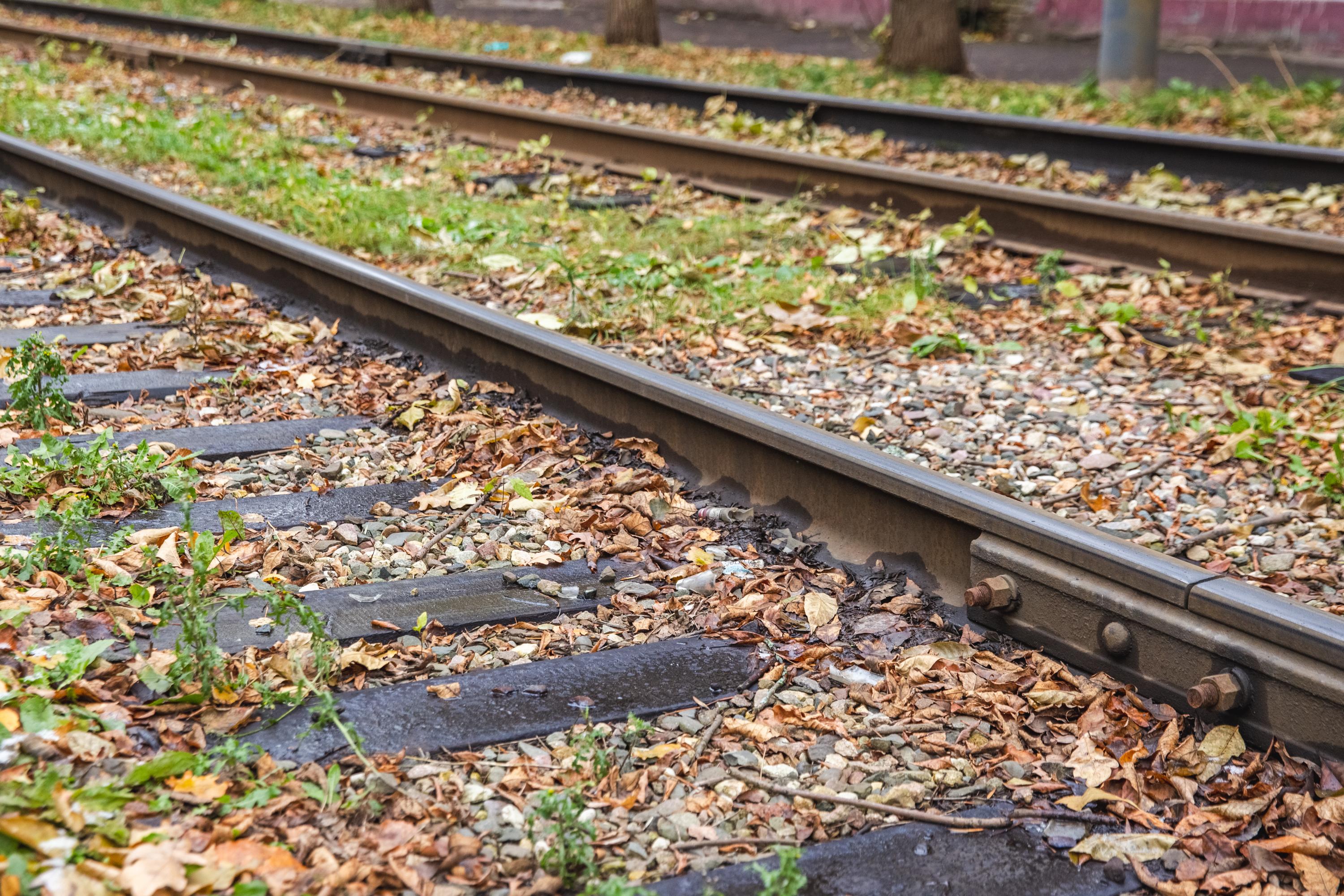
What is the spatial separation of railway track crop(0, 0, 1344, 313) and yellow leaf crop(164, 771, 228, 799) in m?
5.10

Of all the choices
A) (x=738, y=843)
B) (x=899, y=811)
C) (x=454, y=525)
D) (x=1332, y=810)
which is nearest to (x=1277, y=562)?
(x=1332, y=810)

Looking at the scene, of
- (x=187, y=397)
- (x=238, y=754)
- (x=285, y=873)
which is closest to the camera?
(x=285, y=873)

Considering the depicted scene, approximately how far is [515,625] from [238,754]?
81 cm

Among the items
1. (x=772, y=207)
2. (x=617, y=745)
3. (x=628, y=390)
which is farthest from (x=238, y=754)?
(x=772, y=207)

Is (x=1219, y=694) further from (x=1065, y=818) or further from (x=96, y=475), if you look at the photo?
(x=96, y=475)

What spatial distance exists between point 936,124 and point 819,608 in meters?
7.01

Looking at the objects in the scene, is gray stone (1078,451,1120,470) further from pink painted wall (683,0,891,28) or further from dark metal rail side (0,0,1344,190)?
pink painted wall (683,0,891,28)

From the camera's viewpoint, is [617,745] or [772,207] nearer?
[617,745]

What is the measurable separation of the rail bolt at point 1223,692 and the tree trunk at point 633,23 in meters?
15.0

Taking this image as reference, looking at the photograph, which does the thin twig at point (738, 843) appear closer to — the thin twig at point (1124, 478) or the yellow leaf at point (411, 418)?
the thin twig at point (1124, 478)

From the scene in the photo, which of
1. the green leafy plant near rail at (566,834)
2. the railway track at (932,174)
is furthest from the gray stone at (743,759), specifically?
the railway track at (932,174)

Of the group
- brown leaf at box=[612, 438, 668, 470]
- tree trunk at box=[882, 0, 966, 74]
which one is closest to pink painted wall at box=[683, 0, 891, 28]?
tree trunk at box=[882, 0, 966, 74]

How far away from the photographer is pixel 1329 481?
159 inches

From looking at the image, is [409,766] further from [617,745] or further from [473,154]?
[473,154]
